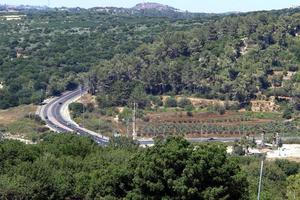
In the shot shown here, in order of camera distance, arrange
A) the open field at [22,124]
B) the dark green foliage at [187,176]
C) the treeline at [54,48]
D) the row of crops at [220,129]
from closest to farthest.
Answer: the dark green foliage at [187,176], the row of crops at [220,129], the open field at [22,124], the treeline at [54,48]

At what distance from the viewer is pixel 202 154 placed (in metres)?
26.2

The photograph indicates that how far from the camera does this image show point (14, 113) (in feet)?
289

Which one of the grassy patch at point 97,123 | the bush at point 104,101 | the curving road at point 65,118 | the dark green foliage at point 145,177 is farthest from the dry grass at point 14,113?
the dark green foliage at point 145,177

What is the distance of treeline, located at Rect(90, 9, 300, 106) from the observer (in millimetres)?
89375

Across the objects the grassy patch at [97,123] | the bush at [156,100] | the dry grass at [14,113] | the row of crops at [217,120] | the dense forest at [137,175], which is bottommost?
the dry grass at [14,113]

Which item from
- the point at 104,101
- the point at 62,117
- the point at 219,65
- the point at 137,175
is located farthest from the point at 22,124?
the point at 137,175

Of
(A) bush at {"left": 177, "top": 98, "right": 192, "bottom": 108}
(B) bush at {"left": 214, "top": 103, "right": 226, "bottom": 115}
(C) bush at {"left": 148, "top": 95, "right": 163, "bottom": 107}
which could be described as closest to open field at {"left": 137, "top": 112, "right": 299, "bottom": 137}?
(B) bush at {"left": 214, "top": 103, "right": 226, "bottom": 115}

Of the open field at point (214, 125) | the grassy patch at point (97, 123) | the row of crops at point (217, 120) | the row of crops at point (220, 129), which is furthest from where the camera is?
the row of crops at point (217, 120)

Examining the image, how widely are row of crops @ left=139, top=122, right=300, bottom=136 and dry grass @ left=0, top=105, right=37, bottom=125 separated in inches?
725

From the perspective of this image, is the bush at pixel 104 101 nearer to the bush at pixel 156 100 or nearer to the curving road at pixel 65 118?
the curving road at pixel 65 118

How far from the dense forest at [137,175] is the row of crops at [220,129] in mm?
40735

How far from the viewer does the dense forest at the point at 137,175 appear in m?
25.7

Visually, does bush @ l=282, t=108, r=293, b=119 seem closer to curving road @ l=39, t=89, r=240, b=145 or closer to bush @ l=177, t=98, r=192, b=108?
curving road @ l=39, t=89, r=240, b=145

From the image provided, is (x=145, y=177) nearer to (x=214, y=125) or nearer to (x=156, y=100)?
(x=214, y=125)
